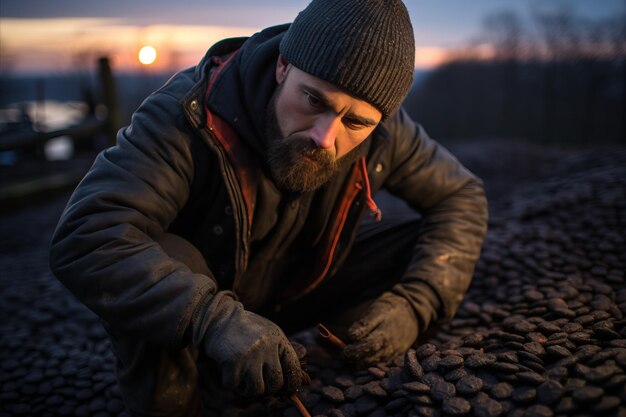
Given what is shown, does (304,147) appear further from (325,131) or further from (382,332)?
(382,332)

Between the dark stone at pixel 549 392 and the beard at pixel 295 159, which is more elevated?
the beard at pixel 295 159

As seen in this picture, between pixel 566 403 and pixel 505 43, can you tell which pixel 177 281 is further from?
pixel 505 43

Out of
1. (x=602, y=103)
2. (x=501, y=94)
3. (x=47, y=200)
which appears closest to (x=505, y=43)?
(x=501, y=94)

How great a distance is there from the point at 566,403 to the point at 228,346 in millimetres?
1116

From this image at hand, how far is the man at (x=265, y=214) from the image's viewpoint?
1.76 meters

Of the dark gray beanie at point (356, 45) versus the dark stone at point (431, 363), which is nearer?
the dark gray beanie at point (356, 45)

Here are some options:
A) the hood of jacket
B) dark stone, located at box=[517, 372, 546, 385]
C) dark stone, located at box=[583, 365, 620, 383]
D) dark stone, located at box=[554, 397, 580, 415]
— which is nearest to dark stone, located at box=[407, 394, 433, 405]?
dark stone, located at box=[517, 372, 546, 385]

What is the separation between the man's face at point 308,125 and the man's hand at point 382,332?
2.25ft

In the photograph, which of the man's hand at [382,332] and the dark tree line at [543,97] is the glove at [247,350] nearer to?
the man's hand at [382,332]

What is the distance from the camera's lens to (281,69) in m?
2.15

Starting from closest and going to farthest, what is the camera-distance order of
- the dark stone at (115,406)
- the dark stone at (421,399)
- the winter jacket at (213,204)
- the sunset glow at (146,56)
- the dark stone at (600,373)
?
1. the dark stone at (600,373)
2. the winter jacket at (213,204)
3. the dark stone at (421,399)
4. the dark stone at (115,406)
5. the sunset glow at (146,56)

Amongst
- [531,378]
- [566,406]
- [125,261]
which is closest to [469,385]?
[531,378]

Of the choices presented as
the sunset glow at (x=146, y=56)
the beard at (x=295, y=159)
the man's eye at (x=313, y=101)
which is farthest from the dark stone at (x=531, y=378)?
the sunset glow at (x=146, y=56)

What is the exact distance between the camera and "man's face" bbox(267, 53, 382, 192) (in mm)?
1998
